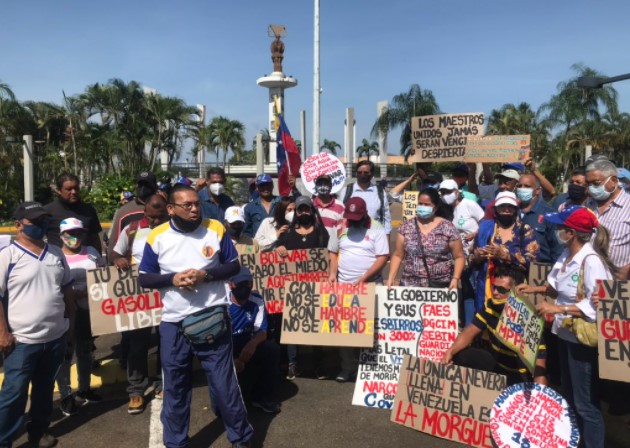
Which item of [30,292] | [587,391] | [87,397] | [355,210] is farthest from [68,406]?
[587,391]

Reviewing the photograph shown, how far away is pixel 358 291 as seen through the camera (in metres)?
5.00

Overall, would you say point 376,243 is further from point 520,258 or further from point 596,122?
point 596,122

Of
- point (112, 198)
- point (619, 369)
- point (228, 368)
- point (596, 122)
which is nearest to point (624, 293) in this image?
point (619, 369)

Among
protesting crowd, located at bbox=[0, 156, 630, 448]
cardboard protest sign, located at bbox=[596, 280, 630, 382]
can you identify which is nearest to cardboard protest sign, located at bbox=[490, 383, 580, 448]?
protesting crowd, located at bbox=[0, 156, 630, 448]

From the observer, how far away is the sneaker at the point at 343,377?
5438 millimetres

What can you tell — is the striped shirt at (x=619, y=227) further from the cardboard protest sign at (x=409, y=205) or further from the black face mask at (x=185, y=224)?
the cardboard protest sign at (x=409, y=205)

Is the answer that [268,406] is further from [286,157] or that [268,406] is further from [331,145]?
[331,145]

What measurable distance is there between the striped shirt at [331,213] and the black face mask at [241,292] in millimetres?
1774

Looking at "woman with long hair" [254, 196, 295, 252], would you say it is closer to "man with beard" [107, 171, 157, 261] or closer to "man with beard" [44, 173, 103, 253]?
"man with beard" [107, 171, 157, 261]

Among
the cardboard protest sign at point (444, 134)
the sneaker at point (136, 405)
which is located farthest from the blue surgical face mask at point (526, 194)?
the sneaker at point (136, 405)

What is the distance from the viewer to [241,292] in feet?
15.3

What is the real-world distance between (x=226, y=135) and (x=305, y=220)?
4377 cm

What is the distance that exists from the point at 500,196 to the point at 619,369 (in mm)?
1983

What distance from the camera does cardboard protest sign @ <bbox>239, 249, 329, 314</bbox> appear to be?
5645 mm
